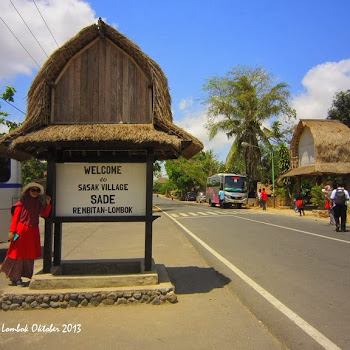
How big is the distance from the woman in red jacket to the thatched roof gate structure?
0.18 m

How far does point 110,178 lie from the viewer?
19.3 ft

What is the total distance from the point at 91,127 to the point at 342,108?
4135 centimetres

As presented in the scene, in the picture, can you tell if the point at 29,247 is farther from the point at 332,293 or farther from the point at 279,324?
the point at 332,293

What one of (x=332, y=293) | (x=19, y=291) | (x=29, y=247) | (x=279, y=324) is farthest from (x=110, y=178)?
(x=332, y=293)

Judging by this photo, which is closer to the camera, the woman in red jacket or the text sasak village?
the woman in red jacket

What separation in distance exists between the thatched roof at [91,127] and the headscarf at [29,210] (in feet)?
2.51

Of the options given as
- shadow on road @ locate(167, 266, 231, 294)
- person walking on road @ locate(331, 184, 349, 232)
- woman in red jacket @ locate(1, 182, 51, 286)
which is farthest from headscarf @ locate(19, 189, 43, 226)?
person walking on road @ locate(331, 184, 349, 232)

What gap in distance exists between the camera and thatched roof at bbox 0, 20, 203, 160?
536cm

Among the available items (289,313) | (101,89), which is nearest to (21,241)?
(101,89)

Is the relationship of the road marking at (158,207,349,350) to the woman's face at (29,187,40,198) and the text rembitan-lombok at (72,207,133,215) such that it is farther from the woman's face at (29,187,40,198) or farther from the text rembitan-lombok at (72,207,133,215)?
the woman's face at (29,187,40,198)

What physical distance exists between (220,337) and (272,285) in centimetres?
252

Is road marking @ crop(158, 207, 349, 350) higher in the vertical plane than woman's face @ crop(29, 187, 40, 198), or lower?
lower

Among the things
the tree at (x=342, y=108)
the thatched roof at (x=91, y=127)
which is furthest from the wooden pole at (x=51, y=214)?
the tree at (x=342, y=108)

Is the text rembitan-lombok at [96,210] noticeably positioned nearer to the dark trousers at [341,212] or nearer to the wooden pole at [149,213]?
the wooden pole at [149,213]
